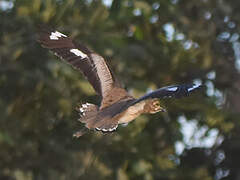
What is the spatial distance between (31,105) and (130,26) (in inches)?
60.5

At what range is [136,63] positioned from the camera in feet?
27.9

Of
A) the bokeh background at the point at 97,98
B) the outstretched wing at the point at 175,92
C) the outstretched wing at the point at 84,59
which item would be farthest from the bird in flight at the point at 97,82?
the bokeh background at the point at 97,98

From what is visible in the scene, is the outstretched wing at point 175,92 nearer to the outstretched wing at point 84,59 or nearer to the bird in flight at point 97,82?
the bird in flight at point 97,82

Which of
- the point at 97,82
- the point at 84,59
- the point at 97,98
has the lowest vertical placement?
the point at 97,98

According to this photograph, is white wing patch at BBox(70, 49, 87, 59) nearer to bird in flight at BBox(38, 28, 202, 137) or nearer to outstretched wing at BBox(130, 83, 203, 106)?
bird in flight at BBox(38, 28, 202, 137)

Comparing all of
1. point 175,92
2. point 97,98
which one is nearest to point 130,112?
point 175,92

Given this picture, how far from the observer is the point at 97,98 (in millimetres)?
7312

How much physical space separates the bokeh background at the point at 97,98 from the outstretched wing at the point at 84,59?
166cm

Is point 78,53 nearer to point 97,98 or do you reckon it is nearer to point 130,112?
point 130,112

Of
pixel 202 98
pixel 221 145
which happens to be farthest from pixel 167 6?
pixel 221 145

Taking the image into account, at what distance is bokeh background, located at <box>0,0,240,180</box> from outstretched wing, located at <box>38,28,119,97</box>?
1.66m

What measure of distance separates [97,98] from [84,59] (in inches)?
65.5

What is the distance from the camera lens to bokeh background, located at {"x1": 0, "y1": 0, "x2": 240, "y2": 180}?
25.2 ft

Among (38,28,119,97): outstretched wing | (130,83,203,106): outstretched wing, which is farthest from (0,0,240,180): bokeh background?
(130,83,203,106): outstretched wing
